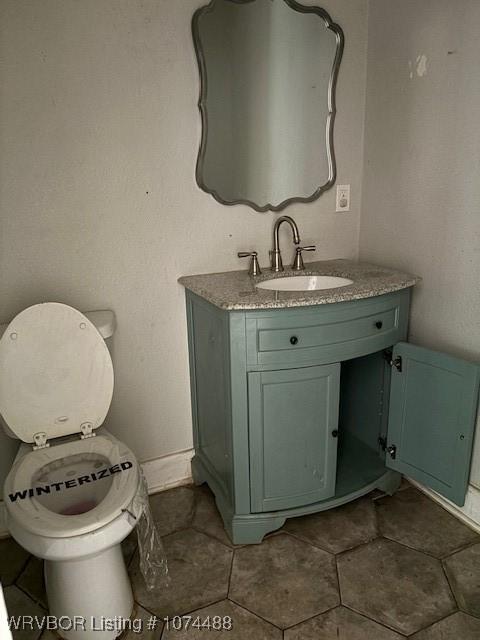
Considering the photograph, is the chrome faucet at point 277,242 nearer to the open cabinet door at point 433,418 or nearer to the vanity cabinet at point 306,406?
the vanity cabinet at point 306,406

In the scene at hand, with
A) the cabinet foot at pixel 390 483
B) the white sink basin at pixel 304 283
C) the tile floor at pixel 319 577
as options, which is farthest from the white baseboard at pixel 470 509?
the white sink basin at pixel 304 283

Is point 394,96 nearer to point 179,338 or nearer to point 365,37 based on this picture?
point 365,37

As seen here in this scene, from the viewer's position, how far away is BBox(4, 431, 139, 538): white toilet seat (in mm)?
1191

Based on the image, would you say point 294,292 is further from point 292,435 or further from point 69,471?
point 69,471

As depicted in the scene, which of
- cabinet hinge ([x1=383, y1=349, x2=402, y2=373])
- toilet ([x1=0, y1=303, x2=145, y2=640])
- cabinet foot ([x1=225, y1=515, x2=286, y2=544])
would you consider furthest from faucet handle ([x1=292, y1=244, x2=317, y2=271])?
cabinet foot ([x1=225, y1=515, x2=286, y2=544])

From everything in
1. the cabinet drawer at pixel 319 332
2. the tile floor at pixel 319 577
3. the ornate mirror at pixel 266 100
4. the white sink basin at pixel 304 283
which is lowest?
the tile floor at pixel 319 577

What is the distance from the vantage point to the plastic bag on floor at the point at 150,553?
1467 mm

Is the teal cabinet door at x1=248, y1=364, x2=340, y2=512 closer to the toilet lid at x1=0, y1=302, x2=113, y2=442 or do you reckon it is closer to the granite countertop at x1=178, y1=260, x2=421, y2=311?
the granite countertop at x1=178, y1=260, x2=421, y2=311

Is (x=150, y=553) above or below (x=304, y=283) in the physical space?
below

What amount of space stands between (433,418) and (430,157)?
36.0 inches

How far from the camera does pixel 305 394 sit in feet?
5.39

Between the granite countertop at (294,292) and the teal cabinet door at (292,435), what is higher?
the granite countertop at (294,292)

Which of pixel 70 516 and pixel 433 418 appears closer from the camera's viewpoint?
pixel 70 516

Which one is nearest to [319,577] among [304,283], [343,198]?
[304,283]
